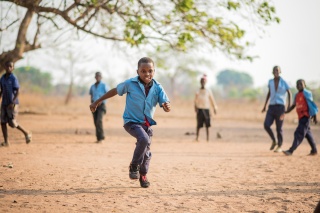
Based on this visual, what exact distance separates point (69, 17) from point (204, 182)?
24.3 feet

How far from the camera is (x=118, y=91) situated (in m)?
4.68

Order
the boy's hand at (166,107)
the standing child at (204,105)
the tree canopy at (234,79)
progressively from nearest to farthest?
the boy's hand at (166,107) → the standing child at (204,105) → the tree canopy at (234,79)

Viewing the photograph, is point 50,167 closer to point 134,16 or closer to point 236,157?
point 236,157

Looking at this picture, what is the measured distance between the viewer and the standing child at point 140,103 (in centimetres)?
461

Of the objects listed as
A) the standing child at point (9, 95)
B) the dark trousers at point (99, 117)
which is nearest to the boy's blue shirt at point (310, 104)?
the dark trousers at point (99, 117)

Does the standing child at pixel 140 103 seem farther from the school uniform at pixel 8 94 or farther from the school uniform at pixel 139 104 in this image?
the school uniform at pixel 8 94

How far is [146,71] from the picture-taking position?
4.59 m

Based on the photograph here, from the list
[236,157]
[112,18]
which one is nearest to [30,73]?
[112,18]

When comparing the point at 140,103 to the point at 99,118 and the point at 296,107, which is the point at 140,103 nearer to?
the point at 296,107

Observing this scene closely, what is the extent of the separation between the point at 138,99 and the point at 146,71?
39 centimetres

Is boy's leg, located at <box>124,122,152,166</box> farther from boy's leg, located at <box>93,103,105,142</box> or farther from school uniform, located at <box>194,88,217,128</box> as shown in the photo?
school uniform, located at <box>194,88,217,128</box>

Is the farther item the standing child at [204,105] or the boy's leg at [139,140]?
the standing child at [204,105]

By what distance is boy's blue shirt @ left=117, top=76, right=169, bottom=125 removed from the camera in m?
4.68

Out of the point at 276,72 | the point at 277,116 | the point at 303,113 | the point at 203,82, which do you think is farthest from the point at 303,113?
the point at 203,82
